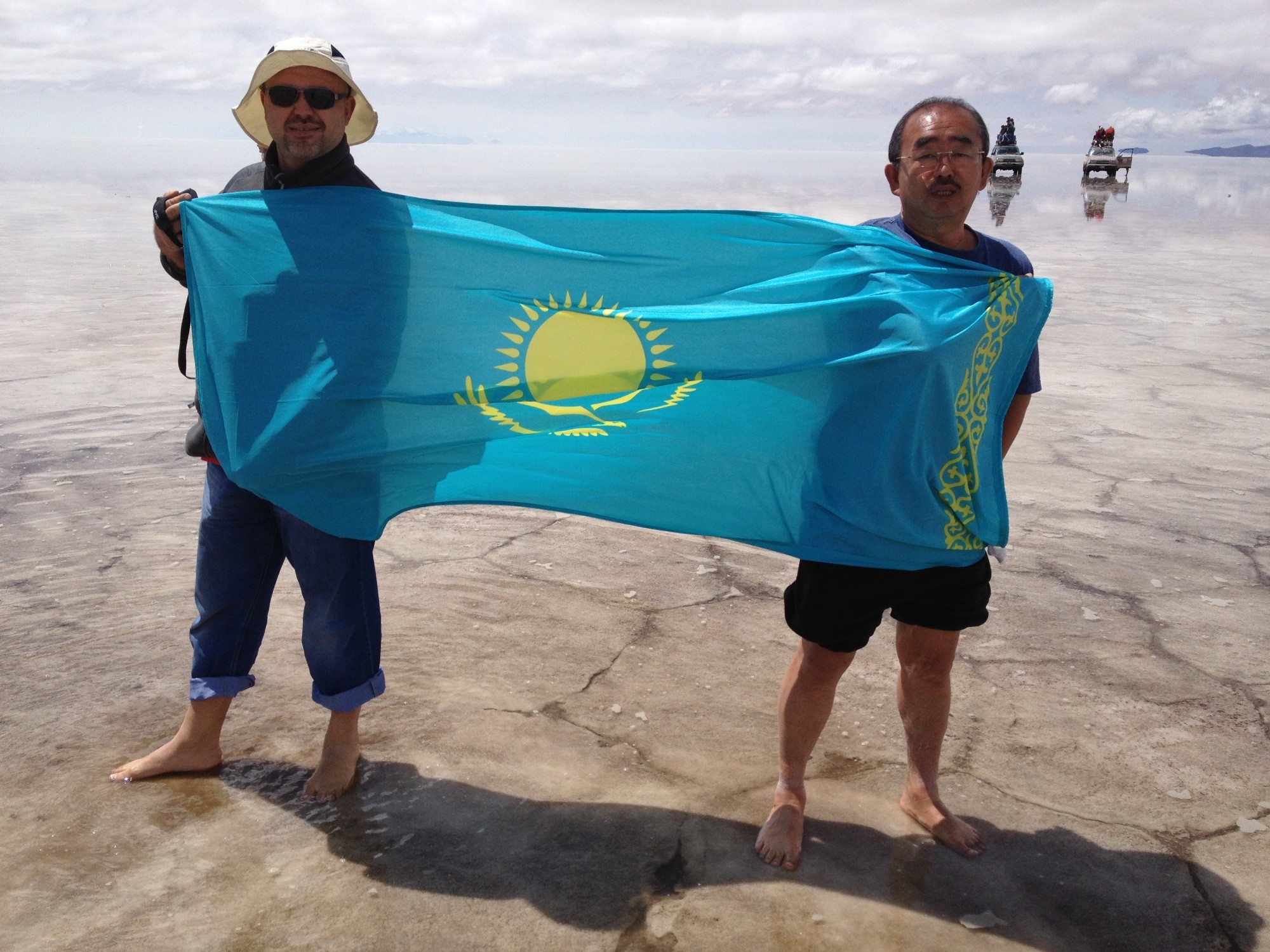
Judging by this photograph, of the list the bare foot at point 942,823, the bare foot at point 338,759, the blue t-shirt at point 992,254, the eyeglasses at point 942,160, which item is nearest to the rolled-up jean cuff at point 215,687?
the bare foot at point 338,759

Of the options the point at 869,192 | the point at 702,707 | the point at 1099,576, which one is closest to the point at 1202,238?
the point at 869,192

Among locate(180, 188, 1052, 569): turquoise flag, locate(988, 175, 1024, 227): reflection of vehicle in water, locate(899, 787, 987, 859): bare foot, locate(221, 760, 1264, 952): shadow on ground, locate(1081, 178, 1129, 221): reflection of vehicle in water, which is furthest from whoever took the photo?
locate(1081, 178, 1129, 221): reflection of vehicle in water

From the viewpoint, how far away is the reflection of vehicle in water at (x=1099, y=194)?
23.9 meters

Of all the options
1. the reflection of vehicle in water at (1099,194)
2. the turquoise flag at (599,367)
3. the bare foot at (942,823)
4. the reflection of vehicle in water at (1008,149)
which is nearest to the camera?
the turquoise flag at (599,367)

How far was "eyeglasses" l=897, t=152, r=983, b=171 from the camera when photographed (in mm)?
2184

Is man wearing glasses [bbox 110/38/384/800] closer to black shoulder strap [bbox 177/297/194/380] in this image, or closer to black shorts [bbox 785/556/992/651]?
black shoulder strap [bbox 177/297/194/380]

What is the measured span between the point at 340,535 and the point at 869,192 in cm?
2922

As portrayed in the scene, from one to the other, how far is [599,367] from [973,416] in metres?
0.79

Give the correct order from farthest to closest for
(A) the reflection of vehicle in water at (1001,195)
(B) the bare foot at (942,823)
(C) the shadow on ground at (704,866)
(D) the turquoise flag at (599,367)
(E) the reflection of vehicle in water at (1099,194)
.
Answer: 1. (E) the reflection of vehicle in water at (1099,194)
2. (A) the reflection of vehicle in water at (1001,195)
3. (B) the bare foot at (942,823)
4. (D) the turquoise flag at (599,367)
5. (C) the shadow on ground at (704,866)

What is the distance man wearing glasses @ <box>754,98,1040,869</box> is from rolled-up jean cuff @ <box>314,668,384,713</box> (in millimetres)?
931

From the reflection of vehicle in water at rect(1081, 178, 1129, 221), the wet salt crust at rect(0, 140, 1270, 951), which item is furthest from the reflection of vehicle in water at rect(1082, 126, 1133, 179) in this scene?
the wet salt crust at rect(0, 140, 1270, 951)

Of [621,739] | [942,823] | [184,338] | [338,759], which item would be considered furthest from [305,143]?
[942,823]

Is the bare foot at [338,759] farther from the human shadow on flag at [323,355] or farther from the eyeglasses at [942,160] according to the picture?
the eyeglasses at [942,160]

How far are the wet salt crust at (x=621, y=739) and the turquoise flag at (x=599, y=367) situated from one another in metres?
0.65
